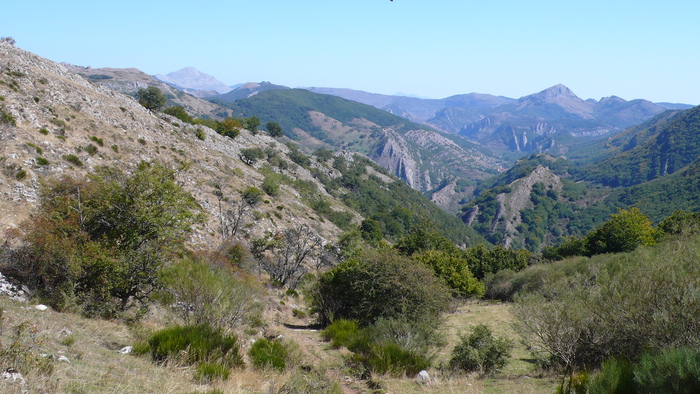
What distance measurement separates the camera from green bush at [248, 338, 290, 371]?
1052cm

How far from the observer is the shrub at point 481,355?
13.7m

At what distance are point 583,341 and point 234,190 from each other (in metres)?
44.1

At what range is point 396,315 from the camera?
762 inches

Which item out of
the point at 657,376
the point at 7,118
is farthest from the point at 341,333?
the point at 7,118

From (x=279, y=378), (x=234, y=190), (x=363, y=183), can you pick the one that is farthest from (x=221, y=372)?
(x=363, y=183)

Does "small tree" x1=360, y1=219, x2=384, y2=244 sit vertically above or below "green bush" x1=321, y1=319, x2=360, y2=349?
below

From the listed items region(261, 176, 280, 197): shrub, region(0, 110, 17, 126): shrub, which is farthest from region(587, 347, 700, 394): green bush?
region(261, 176, 280, 197): shrub

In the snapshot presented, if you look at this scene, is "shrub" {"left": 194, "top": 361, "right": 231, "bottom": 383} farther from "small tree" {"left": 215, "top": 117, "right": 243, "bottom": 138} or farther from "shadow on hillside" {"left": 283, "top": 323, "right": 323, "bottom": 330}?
"small tree" {"left": 215, "top": 117, "right": 243, "bottom": 138}

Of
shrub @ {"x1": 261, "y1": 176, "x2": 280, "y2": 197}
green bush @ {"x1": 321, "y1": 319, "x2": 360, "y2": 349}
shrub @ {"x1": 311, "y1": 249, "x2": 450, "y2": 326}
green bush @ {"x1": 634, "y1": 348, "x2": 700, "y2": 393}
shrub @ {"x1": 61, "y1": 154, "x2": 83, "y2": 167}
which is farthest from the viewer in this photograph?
shrub @ {"x1": 261, "y1": 176, "x2": 280, "y2": 197}

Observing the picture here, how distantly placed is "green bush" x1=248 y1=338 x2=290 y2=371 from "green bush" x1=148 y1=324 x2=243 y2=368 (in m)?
0.55

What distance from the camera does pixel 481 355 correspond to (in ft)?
45.1

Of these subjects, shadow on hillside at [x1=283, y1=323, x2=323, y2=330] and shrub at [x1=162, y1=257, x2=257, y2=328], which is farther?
shadow on hillside at [x1=283, y1=323, x2=323, y2=330]

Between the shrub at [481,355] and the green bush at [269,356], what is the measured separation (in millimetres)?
6505

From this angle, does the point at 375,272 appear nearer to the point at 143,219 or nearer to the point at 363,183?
the point at 143,219
